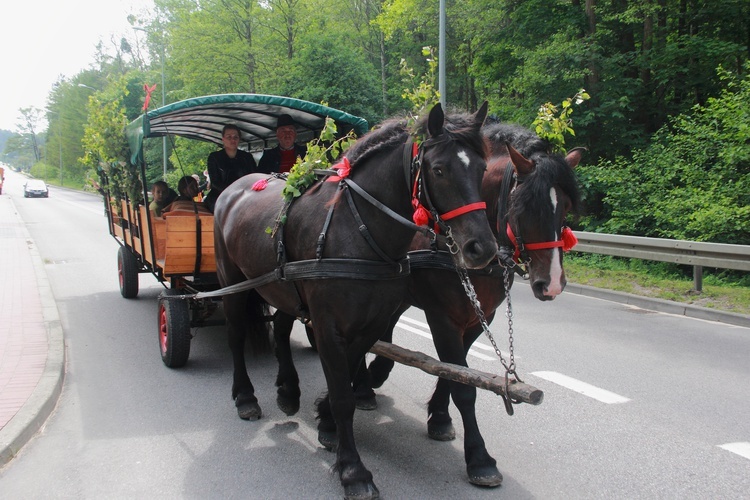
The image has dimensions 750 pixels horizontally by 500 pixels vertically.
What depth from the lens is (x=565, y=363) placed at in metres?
5.48

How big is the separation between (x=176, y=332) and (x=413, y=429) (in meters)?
2.46

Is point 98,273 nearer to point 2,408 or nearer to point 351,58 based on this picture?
point 2,408

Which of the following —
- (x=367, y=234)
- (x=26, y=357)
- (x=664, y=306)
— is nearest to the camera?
(x=367, y=234)

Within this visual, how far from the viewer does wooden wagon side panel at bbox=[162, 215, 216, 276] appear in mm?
5422

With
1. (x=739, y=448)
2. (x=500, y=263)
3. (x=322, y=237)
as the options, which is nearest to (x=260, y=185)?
(x=322, y=237)

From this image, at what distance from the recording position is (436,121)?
111 inches

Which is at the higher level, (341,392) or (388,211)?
(388,211)

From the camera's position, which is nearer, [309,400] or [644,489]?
[644,489]

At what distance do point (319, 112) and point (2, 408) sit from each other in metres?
3.60

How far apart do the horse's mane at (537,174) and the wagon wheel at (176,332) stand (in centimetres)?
325

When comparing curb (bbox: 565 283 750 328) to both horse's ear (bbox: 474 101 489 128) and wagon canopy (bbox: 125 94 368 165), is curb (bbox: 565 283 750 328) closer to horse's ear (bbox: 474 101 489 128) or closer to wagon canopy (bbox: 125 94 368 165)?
wagon canopy (bbox: 125 94 368 165)

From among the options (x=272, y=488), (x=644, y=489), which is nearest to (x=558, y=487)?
(x=644, y=489)

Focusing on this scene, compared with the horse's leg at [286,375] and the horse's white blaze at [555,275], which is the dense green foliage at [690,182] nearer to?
the horse's white blaze at [555,275]

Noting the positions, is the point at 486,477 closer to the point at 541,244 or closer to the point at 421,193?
the point at 541,244
